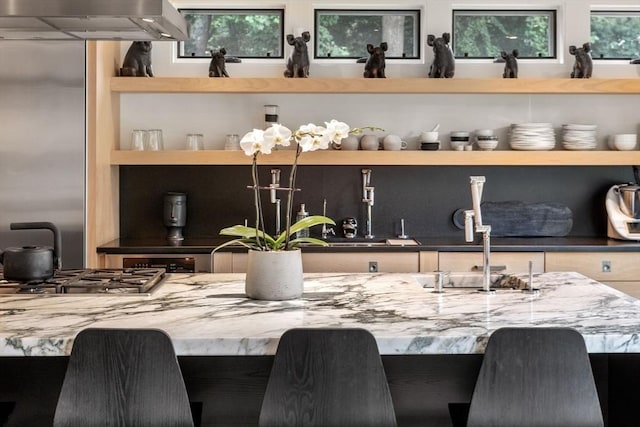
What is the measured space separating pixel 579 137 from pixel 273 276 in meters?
3.23

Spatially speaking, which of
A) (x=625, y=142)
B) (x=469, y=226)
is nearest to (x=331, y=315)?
(x=469, y=226)

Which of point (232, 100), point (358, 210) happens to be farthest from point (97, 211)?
point (358, 210)

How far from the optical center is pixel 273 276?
2.81 metres

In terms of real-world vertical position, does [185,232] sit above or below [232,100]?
below

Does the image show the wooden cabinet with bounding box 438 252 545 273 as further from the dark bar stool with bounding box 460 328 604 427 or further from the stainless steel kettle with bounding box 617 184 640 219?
the dark bar stool with bounding box 460 328 604 427

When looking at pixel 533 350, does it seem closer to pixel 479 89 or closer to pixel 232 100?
pixel 479 89

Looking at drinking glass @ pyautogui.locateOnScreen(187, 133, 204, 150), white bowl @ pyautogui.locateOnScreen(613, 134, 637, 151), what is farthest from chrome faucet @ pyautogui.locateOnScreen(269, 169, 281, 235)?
white bowl @ pyautogui.locateOnScreen(613, 134, 637, 151)

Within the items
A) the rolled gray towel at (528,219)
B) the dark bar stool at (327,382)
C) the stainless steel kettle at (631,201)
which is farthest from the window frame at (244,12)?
the dark bar stool at (327,382)

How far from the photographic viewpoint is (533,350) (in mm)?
2145

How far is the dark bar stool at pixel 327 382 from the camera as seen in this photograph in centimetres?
209

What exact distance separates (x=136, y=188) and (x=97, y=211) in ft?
2.30

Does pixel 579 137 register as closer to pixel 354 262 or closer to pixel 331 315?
pixel 354 262

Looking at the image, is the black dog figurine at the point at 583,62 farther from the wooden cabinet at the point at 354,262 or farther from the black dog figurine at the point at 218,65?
the black dog figurine at the point at 218,65

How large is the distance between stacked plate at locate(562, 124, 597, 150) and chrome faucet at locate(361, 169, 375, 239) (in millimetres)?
1319
